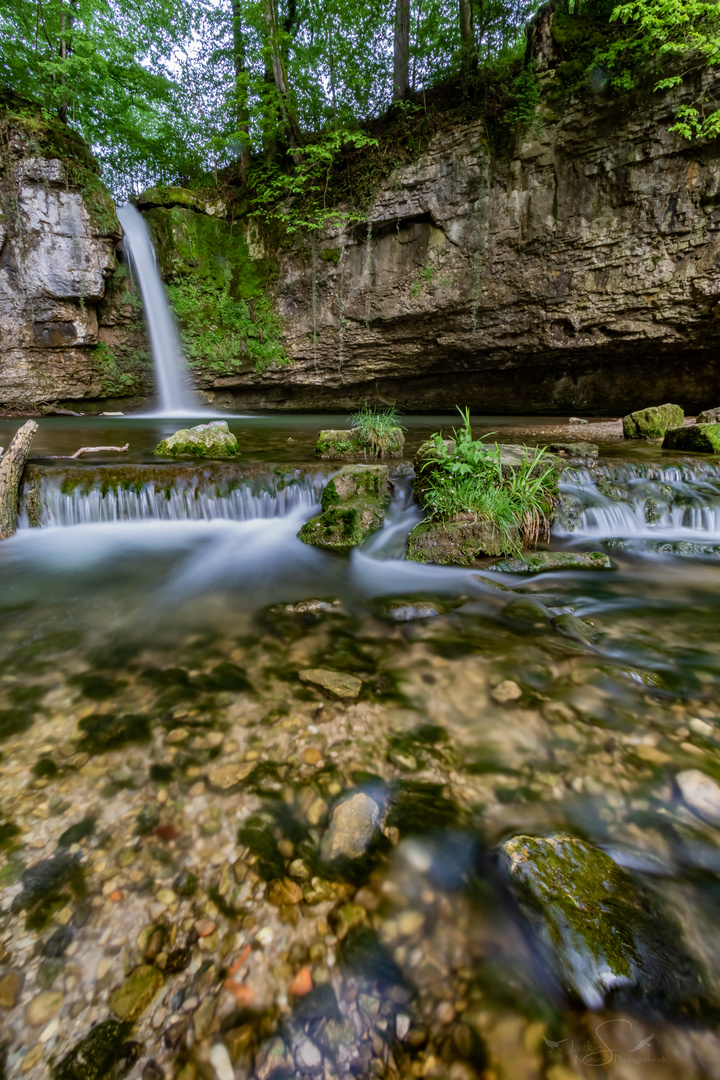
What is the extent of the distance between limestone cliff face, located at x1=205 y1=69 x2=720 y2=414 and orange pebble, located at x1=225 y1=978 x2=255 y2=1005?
11.3 m

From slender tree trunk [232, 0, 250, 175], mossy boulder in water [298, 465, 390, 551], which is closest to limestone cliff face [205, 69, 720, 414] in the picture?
slender tree trunk [232, 0, 250, 175]

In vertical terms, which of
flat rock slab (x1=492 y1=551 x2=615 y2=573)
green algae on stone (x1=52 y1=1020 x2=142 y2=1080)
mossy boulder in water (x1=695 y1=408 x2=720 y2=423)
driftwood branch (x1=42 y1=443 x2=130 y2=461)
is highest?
mossy boulder in water (x1=695 y1=408 x2=720 y2=423)

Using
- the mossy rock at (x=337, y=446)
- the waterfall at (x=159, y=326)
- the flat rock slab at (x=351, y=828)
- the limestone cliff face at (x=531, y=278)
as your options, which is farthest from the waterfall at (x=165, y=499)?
the waterfall at (x=159, y=326)

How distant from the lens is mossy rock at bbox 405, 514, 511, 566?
3656 mm

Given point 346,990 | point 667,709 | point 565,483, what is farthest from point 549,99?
point 346,990

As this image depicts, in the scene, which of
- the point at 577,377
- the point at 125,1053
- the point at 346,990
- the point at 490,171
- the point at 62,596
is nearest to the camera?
the point at 125,1053

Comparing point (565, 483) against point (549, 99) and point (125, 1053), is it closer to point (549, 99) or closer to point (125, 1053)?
point (125, 1053)

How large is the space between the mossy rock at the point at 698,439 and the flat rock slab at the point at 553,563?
344 centimetres

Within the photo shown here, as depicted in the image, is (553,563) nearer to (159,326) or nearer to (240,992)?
(240,992)

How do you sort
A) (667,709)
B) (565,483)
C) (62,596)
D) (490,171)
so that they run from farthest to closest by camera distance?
1. (490,171)
2. (565,483)
3. (62,596)
4. (667,709)

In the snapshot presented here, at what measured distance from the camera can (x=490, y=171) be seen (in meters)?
9.23

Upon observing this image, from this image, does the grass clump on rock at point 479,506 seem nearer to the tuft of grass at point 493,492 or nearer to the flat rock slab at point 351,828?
the tuft of grass at point 493,492

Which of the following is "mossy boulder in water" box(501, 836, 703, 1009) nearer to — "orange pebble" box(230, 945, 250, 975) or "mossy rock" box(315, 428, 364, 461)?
"orange pebble" box(230, 945, 250, 975)

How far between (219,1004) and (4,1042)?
1.44 feet
